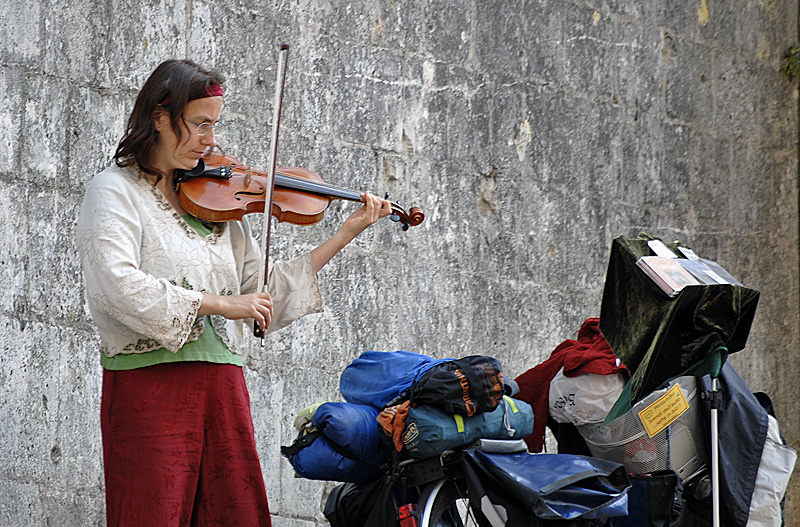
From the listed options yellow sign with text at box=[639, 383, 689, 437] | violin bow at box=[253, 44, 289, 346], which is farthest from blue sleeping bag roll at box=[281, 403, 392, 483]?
yellow sign with text at box=[639, 383, 689, 437]

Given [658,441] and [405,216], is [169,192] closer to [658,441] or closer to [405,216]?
[405,216]

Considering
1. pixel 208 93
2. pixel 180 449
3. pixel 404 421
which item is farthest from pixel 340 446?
pixel 208 93

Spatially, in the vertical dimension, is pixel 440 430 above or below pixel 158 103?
below

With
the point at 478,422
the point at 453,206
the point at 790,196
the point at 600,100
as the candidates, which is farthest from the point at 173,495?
the point at 790,196

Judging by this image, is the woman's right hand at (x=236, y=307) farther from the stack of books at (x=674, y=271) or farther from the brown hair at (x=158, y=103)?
the stack of books at (x=674, y=271)

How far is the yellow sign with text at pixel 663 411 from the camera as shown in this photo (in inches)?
136

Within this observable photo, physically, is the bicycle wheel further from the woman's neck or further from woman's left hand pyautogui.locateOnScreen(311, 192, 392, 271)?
the woman's neck

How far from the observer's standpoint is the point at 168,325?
94.0 inches

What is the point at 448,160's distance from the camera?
4.69 meters

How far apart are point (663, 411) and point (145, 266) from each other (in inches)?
69.9

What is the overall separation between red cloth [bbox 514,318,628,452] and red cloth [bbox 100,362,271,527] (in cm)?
135

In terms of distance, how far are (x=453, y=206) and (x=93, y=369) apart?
1826 millimetres

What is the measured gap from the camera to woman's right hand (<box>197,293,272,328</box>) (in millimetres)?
2455

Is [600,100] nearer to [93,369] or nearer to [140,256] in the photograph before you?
[93,369]
